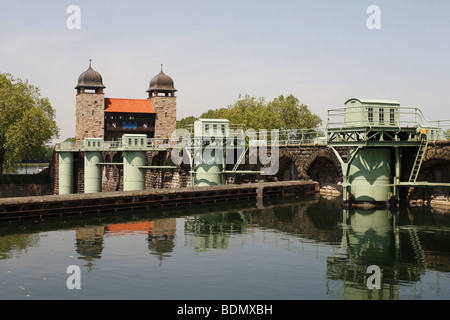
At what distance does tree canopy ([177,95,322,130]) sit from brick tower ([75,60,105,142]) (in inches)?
843

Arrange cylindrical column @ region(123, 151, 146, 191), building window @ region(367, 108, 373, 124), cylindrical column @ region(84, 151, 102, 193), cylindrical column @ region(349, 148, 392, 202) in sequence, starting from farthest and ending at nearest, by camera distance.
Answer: cylindrical column @ region(84, 151, 102, 193)
cylindrical column @ region(123, 151, 146, 191)
cylindrical column @ region(349, 148, 392, 202)
building window @ region(367, 108, 373, 124)

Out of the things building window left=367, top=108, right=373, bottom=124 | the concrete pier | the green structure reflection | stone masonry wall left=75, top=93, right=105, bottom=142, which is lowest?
the green structure reflection

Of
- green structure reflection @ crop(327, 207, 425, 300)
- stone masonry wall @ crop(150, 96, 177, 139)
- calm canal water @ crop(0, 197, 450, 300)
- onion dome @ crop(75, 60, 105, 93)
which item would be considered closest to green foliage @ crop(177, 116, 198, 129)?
stone masonry wall @ crop(150, 96, 177, 139)

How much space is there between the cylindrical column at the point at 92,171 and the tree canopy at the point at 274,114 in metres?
24.7

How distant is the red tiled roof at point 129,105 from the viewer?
3460 inches

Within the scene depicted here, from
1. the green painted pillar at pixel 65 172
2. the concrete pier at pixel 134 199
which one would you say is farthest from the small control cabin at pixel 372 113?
the green painted pillar at pixel 65 172

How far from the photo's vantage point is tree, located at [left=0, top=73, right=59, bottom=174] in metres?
68.9

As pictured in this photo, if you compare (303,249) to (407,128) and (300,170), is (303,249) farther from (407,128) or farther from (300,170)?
(300,170)

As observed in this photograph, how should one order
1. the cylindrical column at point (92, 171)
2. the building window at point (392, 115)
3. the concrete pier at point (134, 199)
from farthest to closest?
the cylindrical column at point (92, 171), the building window at point (392, 115), the concrete pier at point (134, 199)

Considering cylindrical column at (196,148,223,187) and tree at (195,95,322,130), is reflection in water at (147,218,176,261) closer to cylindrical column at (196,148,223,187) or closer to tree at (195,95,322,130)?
cylindrical column at (196,148,223,187)

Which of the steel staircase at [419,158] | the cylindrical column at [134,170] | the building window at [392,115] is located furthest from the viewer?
the cylindrical column at [134,170]

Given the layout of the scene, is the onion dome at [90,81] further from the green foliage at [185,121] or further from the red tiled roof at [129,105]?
the green foliage at [185,121]

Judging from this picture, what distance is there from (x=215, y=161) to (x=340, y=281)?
3095 centimetres

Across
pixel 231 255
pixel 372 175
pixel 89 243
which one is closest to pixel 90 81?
pixel 372 175
